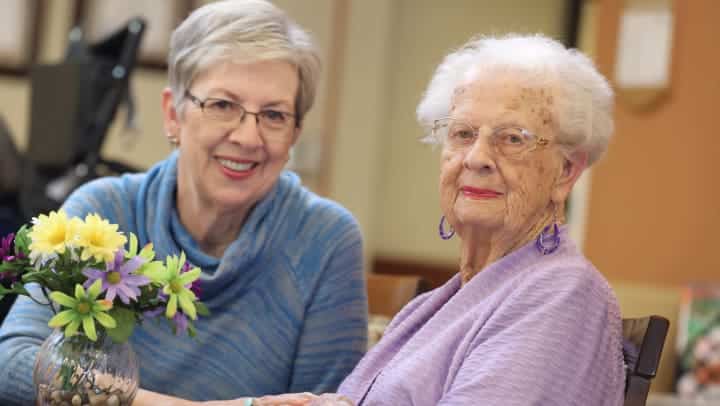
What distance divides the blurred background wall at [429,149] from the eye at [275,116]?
6.91 ft

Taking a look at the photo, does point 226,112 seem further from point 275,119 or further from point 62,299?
point 62,299

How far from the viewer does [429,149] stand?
4816 mm

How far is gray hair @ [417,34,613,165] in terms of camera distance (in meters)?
1.65

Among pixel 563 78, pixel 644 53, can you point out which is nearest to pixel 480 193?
pixel 563 78

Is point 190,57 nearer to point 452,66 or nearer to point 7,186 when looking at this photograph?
point 452,66

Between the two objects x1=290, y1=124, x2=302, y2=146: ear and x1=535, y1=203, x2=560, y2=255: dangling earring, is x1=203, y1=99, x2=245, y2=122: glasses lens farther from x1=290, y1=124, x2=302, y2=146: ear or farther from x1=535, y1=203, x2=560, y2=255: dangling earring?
x1=535, y1=203, x2=560, y2=255: dangling earring

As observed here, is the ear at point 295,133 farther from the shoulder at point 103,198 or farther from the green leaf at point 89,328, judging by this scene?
the green leaf at point 89,328

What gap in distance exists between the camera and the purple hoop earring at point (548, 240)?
163cm

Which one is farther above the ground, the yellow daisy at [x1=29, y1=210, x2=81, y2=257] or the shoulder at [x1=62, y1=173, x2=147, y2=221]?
the yellow daisy at [x1=29, y1=210, x2=81, y2=257]

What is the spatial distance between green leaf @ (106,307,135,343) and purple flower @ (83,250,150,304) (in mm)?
18

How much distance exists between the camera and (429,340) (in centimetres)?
166

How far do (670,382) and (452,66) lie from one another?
282cm

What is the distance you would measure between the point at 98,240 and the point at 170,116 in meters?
0.74

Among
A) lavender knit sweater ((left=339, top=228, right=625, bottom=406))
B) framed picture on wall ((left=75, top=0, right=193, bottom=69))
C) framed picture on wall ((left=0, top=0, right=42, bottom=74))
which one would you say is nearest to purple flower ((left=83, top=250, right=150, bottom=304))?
lavender knit sweater ((left=339, top=228, right=625, bottom=406))
